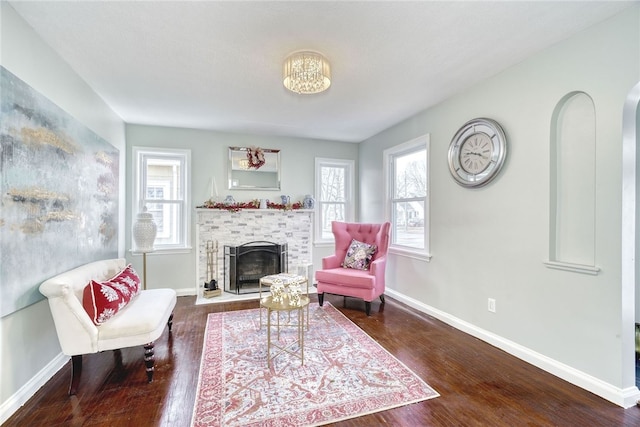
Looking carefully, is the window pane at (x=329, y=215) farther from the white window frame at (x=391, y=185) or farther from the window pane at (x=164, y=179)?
the window pane at (x=164, y=179)

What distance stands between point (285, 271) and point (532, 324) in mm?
3313

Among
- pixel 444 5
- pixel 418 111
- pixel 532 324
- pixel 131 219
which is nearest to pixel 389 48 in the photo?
pixel 444 5

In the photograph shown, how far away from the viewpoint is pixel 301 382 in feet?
6.95

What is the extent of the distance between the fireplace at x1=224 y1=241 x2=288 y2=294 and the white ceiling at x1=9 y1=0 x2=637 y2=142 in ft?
7.08

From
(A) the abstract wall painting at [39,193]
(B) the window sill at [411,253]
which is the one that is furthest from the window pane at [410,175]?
(A) the abstract wall painting at [39,193]

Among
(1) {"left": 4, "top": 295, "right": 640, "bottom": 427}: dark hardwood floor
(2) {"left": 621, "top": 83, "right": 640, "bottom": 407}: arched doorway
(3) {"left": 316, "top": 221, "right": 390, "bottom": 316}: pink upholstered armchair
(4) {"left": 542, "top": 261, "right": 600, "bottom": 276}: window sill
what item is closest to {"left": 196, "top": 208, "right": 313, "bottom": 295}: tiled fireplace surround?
(3) {"left": 316, "top": 221, "right": 390, "bottom": 316}: pink upholstered armchair

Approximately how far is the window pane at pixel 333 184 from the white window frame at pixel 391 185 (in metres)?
1.04

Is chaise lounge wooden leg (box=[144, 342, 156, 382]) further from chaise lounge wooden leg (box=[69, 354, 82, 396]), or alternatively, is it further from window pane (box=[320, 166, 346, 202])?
window pane (box=[320, 166, 346, 202])

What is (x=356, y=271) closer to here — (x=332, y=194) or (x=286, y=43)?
(x=332, y=194)

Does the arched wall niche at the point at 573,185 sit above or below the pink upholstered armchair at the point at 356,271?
above

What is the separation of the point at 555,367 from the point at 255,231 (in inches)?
151

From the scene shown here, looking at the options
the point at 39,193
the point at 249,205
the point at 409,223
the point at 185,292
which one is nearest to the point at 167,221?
the point at 185,292

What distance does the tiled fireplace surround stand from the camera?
4.43 meters

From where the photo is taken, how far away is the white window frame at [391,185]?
3629mm
